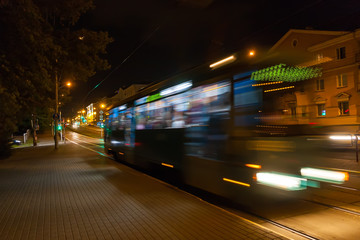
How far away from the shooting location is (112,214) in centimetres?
596

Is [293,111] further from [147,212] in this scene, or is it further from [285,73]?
[147,212]

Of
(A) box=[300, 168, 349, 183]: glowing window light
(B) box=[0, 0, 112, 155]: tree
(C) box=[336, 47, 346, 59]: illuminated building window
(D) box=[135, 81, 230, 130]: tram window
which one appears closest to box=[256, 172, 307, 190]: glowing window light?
(A) box=[300, 168, 349, 183]: glowing window light

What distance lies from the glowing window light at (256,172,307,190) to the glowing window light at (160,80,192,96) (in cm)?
314

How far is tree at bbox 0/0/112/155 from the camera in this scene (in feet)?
38.8

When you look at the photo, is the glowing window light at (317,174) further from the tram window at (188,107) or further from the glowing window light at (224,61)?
the glowing window light at (224,61)

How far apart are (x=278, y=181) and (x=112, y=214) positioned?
10.8 ft

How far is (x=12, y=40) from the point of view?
12.3 metres

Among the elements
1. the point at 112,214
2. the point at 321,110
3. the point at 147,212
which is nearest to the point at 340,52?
the point at 321,110

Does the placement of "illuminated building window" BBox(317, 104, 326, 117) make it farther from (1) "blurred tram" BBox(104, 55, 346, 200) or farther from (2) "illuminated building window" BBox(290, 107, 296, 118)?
(2) "illuminated building window" BBox(290, 107, 296, 118)

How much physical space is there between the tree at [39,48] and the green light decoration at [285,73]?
9.76m

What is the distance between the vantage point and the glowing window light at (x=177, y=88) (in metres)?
7.60

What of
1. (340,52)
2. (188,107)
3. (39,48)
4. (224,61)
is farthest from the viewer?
(340,52)

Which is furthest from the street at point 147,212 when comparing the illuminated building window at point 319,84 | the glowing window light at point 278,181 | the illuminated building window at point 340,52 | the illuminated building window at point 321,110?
the illuminated building window at point 340,52

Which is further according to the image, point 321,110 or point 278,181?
point 321,110
